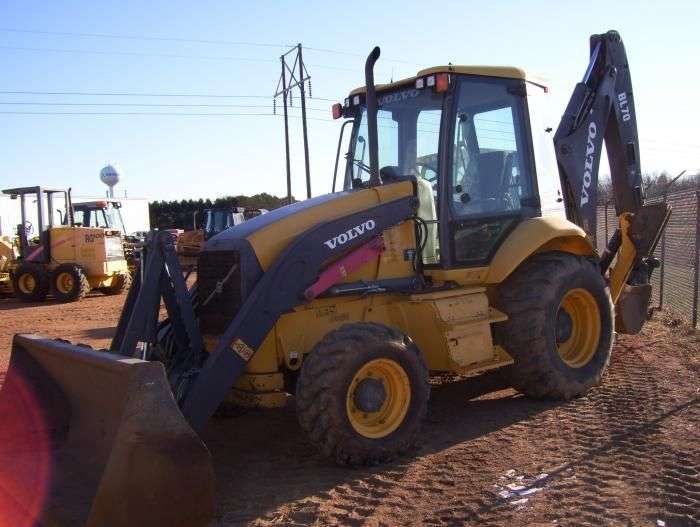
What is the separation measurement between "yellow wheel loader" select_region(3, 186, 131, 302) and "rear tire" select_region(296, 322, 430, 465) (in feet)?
47.5

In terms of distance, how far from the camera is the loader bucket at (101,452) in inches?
140

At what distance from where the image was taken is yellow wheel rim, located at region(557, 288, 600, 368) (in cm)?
645

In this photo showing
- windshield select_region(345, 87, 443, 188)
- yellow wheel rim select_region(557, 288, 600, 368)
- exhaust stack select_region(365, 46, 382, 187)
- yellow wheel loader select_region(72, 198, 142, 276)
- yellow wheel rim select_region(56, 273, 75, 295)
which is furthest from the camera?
yellow wheel loader select_region(72, 198, 142, 276)

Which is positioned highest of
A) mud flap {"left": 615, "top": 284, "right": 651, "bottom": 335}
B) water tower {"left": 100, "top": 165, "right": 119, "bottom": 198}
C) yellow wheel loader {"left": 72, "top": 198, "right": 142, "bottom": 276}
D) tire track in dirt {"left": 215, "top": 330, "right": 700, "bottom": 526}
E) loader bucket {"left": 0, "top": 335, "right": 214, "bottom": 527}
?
water tower {"left": 100, "top": 165, "right": 119, "bottom": 198}

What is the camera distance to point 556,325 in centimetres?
620

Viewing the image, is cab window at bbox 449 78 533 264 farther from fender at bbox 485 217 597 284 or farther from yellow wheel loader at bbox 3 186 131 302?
yellow wheel loader at bbox 3 186 131 302

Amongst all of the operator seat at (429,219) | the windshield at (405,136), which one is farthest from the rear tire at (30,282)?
the operator seat at (429,219)

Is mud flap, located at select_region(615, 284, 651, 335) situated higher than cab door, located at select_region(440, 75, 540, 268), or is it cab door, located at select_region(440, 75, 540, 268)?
cab door, located at select_region(440, 75, 540, 268)

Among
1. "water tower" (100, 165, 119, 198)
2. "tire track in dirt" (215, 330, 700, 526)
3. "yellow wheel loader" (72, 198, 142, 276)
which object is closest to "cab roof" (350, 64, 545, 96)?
"tire track in dirt" (215, 330, 700, 526)

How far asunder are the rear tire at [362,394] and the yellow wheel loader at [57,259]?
570 inches

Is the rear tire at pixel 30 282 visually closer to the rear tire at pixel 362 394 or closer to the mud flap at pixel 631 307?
the mud flap at pixel 631 307

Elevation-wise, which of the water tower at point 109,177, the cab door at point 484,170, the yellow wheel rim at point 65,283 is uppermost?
the water tower at point 109,177

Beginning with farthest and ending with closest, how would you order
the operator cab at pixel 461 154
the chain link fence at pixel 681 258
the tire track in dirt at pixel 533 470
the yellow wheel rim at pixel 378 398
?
the chain link fence at pixel 681 258 → the operator cab at pixel 461 154 → the yellow wheel rim at pixel 378 398 → the tire track in dirt at pixel 533 470

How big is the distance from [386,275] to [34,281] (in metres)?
14.8
